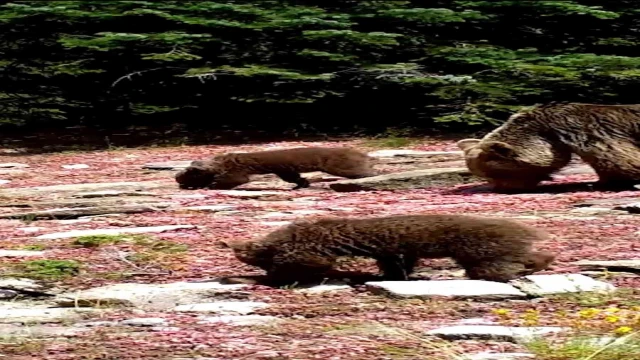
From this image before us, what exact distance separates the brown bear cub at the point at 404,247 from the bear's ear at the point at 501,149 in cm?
449

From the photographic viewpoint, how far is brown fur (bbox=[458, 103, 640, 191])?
33.8ft

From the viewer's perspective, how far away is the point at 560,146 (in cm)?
1045

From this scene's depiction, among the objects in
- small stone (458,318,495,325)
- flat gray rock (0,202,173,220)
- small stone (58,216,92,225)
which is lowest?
flat gray rock (0,202,173,220)

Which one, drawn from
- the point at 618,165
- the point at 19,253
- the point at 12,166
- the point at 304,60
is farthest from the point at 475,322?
the point at 304,60

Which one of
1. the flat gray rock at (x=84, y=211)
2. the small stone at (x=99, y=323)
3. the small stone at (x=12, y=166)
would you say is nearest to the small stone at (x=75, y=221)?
the flat gray rock at (x=84, y=211)

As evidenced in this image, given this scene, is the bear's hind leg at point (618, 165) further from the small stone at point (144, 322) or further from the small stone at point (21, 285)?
the small stone at point (144, 322)

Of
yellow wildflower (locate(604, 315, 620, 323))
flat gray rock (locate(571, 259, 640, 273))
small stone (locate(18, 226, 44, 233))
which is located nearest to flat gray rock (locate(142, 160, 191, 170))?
small stone (locate(18, 226, 44, 233))

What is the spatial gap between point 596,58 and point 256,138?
4.97 metres

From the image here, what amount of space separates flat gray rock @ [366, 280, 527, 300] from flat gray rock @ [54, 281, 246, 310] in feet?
2.40

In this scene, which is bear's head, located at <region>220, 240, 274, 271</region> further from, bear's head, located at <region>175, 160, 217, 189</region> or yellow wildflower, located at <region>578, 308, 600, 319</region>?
bear's head, located at <region>175, 160, 217, 189</region>

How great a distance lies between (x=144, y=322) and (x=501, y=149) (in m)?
5.94

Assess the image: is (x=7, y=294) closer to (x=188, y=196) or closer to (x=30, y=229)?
(x=30, y=229)

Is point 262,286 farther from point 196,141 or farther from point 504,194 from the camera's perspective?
point 196,141

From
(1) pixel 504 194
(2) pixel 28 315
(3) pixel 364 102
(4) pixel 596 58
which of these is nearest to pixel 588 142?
(1) pixel 504 194
